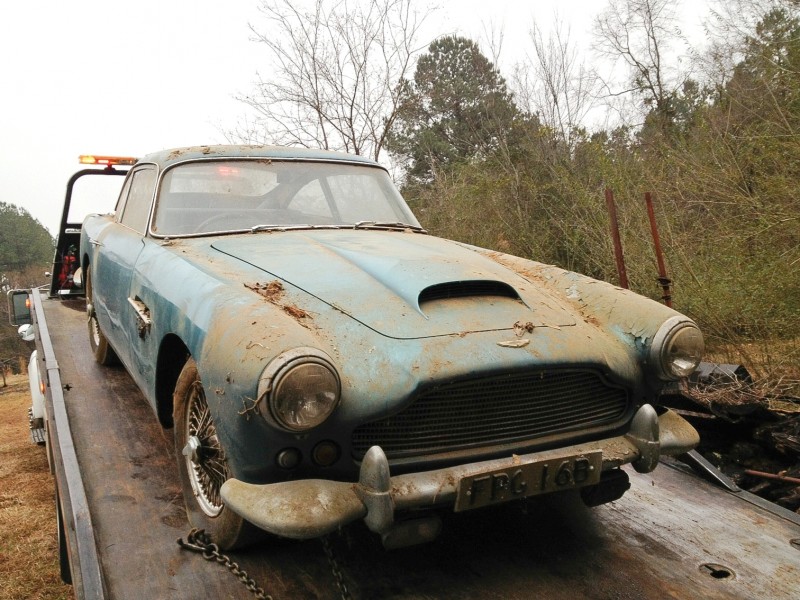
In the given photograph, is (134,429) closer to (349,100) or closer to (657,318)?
(657,318)

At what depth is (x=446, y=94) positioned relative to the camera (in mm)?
15961

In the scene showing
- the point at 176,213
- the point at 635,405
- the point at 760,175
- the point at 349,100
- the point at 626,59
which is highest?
the point at 626,59

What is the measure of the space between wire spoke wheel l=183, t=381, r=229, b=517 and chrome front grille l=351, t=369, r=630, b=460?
0.64 m

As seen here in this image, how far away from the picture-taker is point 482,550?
2.48 metres

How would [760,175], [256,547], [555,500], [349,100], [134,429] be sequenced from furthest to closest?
[349,100]
[760,175]
[134,429]
[555,500]
[256,547]

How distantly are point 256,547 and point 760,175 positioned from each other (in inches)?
269

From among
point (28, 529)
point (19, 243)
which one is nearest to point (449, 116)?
point (28, 529)

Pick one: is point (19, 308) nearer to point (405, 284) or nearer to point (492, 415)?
point (405, 284)

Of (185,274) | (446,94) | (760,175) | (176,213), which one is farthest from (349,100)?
(185,274)

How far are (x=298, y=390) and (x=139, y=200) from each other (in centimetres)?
270

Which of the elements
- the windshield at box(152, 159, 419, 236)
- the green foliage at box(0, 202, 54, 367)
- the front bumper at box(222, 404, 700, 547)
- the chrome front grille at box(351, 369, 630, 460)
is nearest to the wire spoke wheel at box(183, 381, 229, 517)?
the front bumper at box(222, 404, 700, 547)

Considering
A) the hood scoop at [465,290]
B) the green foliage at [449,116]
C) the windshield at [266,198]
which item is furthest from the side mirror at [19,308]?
the green foliage at [449,116]

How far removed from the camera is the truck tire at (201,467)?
2.28 m

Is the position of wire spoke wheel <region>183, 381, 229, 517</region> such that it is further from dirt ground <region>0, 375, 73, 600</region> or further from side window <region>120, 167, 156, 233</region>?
dirt ground <region>0, 375, 73, 600</region>
